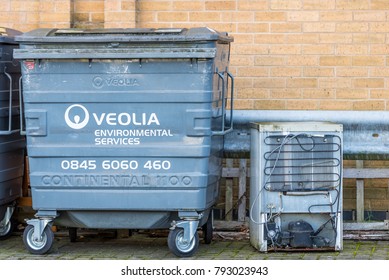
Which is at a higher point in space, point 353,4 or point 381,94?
point 353,4

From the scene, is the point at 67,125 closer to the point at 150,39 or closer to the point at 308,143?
the point at 150,39

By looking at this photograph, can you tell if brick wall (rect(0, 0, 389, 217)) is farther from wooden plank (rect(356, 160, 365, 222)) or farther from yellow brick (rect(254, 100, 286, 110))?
wooden plank (rect(356, 160, 365, 222))

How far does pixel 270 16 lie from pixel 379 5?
3.49 ft

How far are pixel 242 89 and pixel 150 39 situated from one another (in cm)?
227

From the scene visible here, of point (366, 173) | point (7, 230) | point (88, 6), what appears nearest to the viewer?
point (7, 230)

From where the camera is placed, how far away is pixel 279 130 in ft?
28.4

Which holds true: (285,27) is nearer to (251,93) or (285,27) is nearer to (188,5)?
(251,93)

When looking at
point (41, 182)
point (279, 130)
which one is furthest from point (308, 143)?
point (41, 182)

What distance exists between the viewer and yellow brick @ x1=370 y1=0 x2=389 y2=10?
34.1 feet

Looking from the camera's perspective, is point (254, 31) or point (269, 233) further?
point (254, 31)

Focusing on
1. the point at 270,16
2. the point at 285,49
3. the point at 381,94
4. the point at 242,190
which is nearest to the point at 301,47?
the point at 285,49

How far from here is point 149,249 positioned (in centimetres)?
904

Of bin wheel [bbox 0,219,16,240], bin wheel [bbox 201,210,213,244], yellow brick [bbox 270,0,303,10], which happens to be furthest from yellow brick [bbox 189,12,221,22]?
bin wheel [bbox 0,219,16,240]
